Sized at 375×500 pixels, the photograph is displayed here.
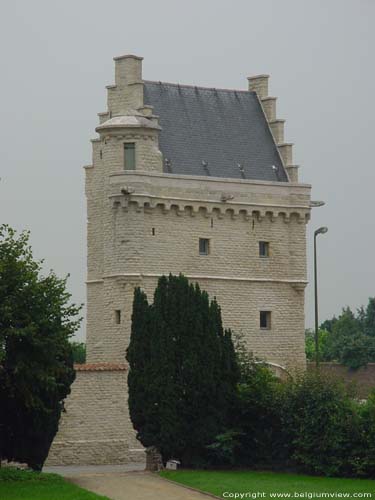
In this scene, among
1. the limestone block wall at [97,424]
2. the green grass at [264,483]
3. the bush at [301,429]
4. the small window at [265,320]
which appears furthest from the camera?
the small window at [265,320]

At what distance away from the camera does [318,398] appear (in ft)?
167

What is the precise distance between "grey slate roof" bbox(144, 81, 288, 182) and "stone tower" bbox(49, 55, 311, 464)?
0.15 feet

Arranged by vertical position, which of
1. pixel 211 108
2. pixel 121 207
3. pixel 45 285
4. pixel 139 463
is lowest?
pixel 139 463

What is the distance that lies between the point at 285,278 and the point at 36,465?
2098cm

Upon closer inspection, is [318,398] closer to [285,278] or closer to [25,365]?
[25,365]

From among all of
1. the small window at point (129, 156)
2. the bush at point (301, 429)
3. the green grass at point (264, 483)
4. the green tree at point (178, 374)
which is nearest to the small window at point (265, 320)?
the small window at point (129, 156)

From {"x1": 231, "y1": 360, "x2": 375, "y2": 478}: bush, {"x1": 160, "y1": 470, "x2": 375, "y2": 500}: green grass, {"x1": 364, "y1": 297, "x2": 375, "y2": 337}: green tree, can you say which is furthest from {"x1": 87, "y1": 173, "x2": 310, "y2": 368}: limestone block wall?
{"x1": 364, "y1": 297, "x2": 375, "y2": 337}: green tree

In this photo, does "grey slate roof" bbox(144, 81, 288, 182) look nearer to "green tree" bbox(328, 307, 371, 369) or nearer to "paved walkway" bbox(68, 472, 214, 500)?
"paved walkway" bbox(68, 472, 214, 500)

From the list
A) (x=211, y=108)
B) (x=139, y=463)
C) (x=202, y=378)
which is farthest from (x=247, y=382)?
(x=211, y=108)

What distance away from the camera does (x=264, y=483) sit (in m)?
47.5

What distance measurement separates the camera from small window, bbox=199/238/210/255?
2640 inches

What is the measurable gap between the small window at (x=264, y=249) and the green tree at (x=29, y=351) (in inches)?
756

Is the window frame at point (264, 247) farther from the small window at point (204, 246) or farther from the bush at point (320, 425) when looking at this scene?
the bush at point (320, 425)

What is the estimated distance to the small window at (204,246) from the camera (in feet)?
220
